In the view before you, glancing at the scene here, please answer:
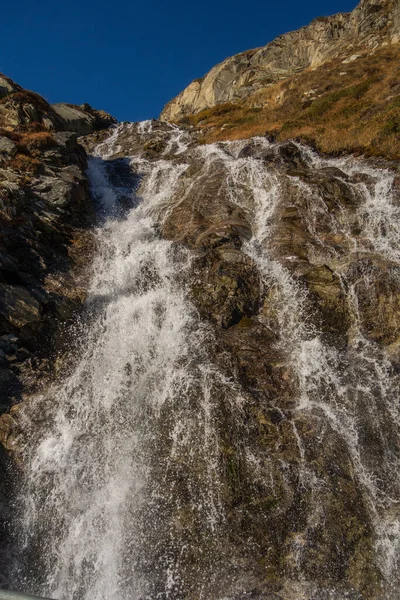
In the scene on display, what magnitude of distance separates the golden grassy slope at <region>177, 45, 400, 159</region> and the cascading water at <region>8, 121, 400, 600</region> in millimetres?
13878

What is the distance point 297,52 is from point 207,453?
7484 centimetres

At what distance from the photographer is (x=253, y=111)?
49000mm

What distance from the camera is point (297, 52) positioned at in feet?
220

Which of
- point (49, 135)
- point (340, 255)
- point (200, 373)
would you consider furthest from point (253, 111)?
point (200, 373)

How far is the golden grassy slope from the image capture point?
2945 cm

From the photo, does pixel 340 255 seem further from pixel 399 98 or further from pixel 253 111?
pixel 253 111

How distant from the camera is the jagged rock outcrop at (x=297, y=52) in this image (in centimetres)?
5488

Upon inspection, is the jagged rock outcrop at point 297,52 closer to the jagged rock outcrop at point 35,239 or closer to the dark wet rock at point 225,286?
the jagged rock outcrop at point 35,239

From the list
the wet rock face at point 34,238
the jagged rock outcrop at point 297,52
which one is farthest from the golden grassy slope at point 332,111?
the wet rock face at point 34,238

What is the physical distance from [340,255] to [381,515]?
11.6 meters

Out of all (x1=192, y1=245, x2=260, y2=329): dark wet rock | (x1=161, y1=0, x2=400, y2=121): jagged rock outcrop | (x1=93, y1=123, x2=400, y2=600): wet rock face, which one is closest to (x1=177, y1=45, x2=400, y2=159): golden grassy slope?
(x1=93, y1=123, x2=400, y2=600): wet rock face

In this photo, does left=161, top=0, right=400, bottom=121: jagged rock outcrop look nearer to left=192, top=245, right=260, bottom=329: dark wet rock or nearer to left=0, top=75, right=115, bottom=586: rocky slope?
left=0, top=75, right=115, bottom=586: rocky slope

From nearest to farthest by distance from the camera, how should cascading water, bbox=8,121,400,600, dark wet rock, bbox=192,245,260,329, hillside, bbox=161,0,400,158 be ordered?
1. cascading water, bbox=8,121,400,600
2. dark wet rock, bbox=192,245,260,329
3. hillside, bbox=161,0,400,158

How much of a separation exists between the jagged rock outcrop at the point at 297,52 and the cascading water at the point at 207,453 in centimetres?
5208
